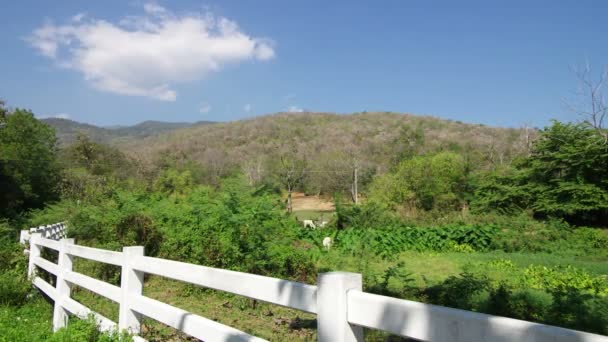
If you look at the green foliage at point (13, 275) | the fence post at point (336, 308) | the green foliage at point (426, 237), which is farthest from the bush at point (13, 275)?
the green foliage at point (426, 237)

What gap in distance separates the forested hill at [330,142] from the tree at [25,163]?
19356 millimetres

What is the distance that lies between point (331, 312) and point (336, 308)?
0.14 feet

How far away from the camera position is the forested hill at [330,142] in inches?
2242

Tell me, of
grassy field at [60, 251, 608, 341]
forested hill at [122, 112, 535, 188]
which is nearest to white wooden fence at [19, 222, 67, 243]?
grassy field at [60, 251, 608, 341]

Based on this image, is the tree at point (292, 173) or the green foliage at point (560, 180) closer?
the green foliage at point (560, 180)

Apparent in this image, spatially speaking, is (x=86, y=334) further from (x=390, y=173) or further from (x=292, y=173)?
(x=292, y=173)

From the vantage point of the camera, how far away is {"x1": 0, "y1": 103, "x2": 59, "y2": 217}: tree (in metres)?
27.8

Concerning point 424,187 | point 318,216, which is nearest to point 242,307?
point 424,187

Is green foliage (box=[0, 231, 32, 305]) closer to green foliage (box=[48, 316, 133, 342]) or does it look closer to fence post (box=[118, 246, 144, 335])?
green foliage (box=[48, 316, 133, 342])

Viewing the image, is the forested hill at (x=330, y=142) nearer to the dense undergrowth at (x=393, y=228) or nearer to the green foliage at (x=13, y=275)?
the dense undergrowth at (x=393, y=228)

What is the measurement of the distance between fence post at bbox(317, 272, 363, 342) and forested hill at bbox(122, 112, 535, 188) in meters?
48.1

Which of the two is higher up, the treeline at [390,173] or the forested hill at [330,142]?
the forested hill at [330,142]

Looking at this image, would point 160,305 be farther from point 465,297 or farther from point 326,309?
point 465,297

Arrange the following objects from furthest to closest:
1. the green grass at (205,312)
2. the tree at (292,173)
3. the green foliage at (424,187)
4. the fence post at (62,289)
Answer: the tree at (292,173) < the green foliage at (424,187) < the fence post at (62,289) < the green grass at (205,312)
